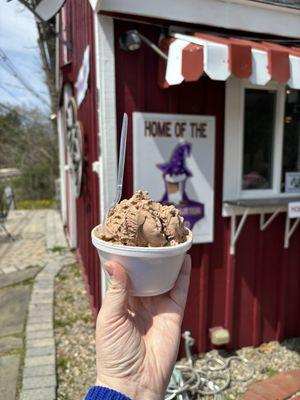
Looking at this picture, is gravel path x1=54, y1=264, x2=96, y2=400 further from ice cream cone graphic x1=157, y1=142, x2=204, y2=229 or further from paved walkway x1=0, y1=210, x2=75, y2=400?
ice cream cone graphic x1=157, y1=142, x2=204, y2=229

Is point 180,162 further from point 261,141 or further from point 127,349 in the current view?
point 127,349

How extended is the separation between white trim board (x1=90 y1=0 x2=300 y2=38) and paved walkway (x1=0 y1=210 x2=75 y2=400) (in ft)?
7.98

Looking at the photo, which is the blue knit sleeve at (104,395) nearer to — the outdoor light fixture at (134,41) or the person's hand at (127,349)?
the person's hand at (127,349)

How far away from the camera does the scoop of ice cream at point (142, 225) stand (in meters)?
1.05

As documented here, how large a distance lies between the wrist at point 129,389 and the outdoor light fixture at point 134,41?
1.85 m

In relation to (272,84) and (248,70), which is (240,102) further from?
(248,70)

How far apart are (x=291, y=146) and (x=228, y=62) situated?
1207 millimetres

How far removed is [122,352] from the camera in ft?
3.52

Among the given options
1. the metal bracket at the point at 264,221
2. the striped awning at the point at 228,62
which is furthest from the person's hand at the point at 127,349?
the metal bracket at the point at 264,221

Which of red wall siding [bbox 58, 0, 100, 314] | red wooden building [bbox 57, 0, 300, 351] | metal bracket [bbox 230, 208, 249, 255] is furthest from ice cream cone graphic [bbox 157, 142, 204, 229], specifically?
red wall siding [bbox 58, 0, 100, 314]

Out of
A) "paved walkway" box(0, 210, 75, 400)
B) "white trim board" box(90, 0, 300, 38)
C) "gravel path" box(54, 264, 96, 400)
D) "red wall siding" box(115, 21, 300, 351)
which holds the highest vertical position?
"white trim board" box(90, 0, 300, 38)

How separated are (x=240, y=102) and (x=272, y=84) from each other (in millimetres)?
Result: 321

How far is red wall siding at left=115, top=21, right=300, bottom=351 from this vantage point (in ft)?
7.74

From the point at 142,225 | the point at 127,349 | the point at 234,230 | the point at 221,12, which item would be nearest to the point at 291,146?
the point at 234,230
